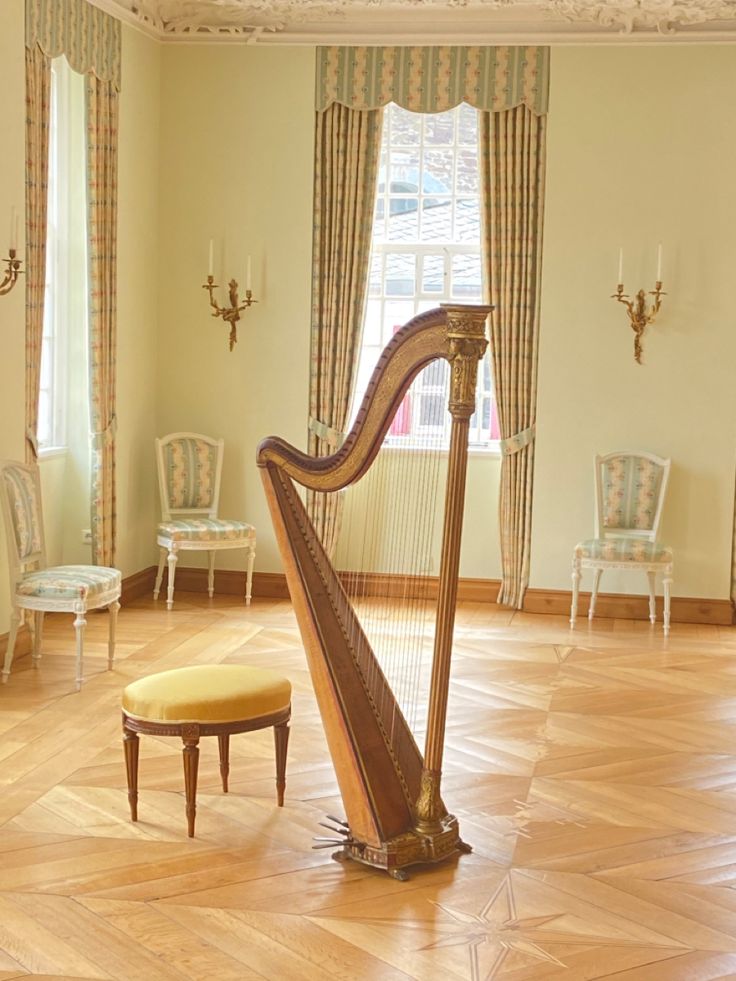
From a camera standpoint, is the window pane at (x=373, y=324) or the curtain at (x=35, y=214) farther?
the window pane at (x=373, y=324)

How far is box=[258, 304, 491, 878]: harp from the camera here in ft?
10.6

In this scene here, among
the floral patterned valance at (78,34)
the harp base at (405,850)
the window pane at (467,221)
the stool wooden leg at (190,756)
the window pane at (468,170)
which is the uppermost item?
the floral patterned valance at (78,34)

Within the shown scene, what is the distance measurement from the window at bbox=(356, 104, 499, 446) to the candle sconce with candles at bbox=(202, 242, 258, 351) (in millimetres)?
719

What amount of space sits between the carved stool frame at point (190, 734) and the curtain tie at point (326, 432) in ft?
12.3

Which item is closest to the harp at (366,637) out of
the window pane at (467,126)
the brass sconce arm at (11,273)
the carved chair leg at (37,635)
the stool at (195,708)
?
the stool at (195,708)

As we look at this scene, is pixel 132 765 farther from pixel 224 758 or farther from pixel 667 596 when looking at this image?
pixel 667 596

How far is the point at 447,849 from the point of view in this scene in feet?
11.8

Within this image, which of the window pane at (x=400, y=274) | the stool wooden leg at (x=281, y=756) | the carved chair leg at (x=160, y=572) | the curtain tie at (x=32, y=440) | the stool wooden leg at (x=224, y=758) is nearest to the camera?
the stool wooden leg at (x=281, y=756)

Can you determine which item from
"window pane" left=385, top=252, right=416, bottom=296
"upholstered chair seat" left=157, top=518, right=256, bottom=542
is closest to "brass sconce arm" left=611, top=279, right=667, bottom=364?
"window pane" left=385, top=252, right=416, bottom=296

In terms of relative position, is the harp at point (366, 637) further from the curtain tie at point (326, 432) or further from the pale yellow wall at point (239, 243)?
A: the pale yellow wall at point (239, 243)

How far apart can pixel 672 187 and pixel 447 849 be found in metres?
4.73

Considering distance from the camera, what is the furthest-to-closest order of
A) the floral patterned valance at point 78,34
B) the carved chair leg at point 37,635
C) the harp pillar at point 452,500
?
1. the floral patterned valance at point 78,34
2. the carved chair leg at point 37,635
3. the harp pillar at point 452,500

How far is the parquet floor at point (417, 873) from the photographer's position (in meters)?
3.07

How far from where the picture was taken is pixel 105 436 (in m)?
6.87
